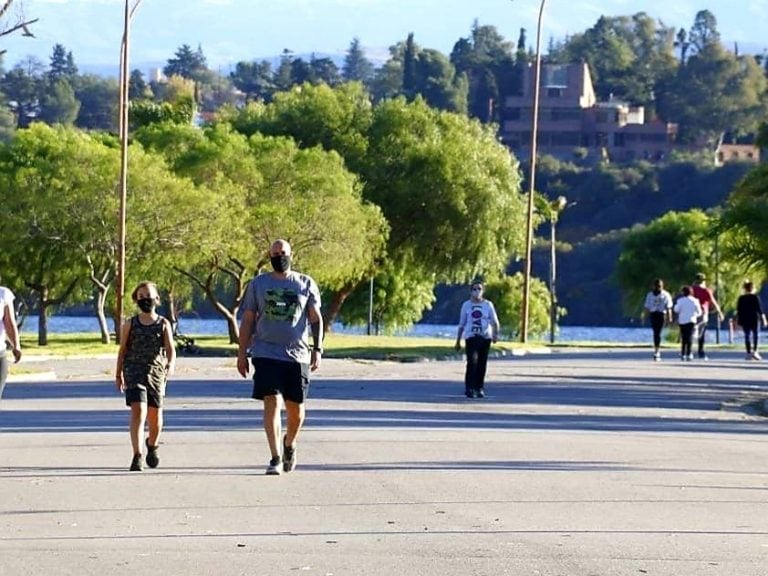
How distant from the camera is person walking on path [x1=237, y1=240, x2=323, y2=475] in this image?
51.5 ft

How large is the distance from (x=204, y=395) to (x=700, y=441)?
9430 millimetres

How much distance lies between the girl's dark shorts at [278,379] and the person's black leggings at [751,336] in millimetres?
27606

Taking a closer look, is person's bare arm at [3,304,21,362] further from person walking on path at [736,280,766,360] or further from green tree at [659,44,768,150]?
green tree at [659,44,768,150]

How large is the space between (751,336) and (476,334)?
1889cm

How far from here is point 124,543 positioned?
11445 millimetres

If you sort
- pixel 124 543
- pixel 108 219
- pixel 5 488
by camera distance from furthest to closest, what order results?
pixel 108 219
pixel 5 488
pixel 124 543

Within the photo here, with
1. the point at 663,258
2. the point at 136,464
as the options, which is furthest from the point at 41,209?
the point at 663,258

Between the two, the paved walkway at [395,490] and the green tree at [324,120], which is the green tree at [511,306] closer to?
the green tree at [324,120]

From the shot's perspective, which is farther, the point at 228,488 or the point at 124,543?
the point at 228,488

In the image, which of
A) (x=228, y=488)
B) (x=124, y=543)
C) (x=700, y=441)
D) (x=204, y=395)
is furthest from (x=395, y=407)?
(x=124, y=543)

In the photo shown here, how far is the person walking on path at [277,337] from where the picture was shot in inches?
618

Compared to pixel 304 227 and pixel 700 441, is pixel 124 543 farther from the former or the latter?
pixel 304 227

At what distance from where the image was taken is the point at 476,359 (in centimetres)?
2741

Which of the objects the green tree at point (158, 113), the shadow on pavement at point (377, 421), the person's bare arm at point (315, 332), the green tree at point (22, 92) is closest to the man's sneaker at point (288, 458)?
the person's bare arm at point (315, 332)
